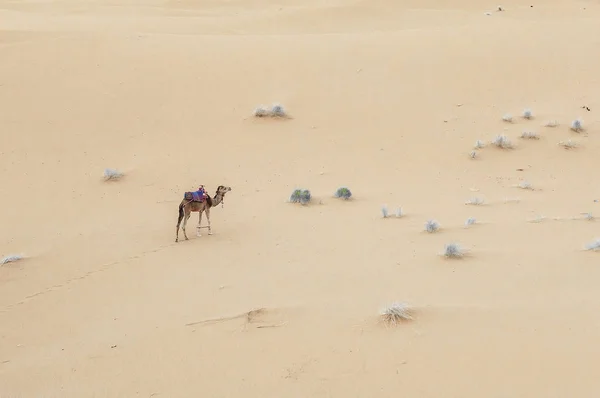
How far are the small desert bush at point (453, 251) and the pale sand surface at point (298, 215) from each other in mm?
192

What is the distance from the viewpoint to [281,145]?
13188mm

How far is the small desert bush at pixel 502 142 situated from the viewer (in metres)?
12.9

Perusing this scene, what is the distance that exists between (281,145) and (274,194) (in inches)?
95.2

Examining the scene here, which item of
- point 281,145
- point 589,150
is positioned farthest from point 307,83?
point 589,150

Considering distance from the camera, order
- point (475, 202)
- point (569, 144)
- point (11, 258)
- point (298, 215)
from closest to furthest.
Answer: point (11, 258) < point (298, 215) < point (475, 202) < point (569, 144)

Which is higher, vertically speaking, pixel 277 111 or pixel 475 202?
pixel 277 111

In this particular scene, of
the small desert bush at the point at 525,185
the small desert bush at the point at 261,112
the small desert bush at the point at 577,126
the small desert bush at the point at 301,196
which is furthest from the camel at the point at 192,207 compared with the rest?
the small desert bush at the point at 577,126

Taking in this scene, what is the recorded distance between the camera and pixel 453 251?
7.42 m

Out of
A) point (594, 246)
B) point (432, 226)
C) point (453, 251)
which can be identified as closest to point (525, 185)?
point (432, 226)

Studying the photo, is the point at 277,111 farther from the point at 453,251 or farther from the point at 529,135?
the point at 453,251

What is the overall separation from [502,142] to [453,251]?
631 cm

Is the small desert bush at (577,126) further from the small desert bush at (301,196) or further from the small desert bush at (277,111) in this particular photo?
the small desert bush at (301,196)

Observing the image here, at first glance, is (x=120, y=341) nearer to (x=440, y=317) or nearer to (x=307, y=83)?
(x=440, y=317)

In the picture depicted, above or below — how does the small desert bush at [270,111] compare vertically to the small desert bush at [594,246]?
above
